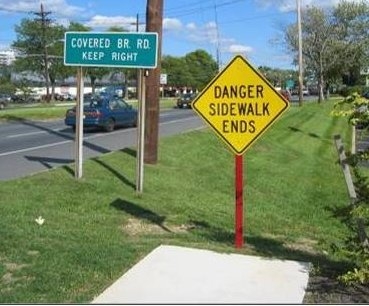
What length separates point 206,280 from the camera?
623cm

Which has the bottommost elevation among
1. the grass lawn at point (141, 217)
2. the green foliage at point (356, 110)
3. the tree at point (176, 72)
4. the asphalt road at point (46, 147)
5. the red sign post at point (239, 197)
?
the grass lawn at point (141, 217)

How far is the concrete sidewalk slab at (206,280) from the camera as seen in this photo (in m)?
5.69

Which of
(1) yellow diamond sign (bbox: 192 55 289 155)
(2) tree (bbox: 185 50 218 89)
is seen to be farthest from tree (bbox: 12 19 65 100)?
(1) yellow diamond sign (bbox: 192 55 289 155)

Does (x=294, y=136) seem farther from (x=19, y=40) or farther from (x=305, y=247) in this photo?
(x=19, y=40)

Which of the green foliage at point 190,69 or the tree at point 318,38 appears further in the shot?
the green foliage at point 190,69

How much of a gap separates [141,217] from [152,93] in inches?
229

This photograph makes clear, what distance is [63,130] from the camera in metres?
29.0

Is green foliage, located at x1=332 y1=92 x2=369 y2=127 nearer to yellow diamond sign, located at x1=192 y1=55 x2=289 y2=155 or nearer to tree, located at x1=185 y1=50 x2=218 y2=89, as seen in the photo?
yellow diamond sign, located at x1=192 y1=55 x2=289 y2=155

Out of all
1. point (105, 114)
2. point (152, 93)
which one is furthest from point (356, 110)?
point (105, 114)

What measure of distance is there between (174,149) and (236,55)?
11550mm

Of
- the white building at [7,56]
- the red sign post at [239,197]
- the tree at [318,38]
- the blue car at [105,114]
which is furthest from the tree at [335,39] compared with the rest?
the red sign post at [239,197]

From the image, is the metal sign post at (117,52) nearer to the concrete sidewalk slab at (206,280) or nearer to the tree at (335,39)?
the concrete sidewalk slab at (206,280)

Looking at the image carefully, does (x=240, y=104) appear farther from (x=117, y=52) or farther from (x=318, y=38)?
(x=318, y=38)

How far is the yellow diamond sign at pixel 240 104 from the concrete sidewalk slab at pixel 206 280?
132 centimetres
